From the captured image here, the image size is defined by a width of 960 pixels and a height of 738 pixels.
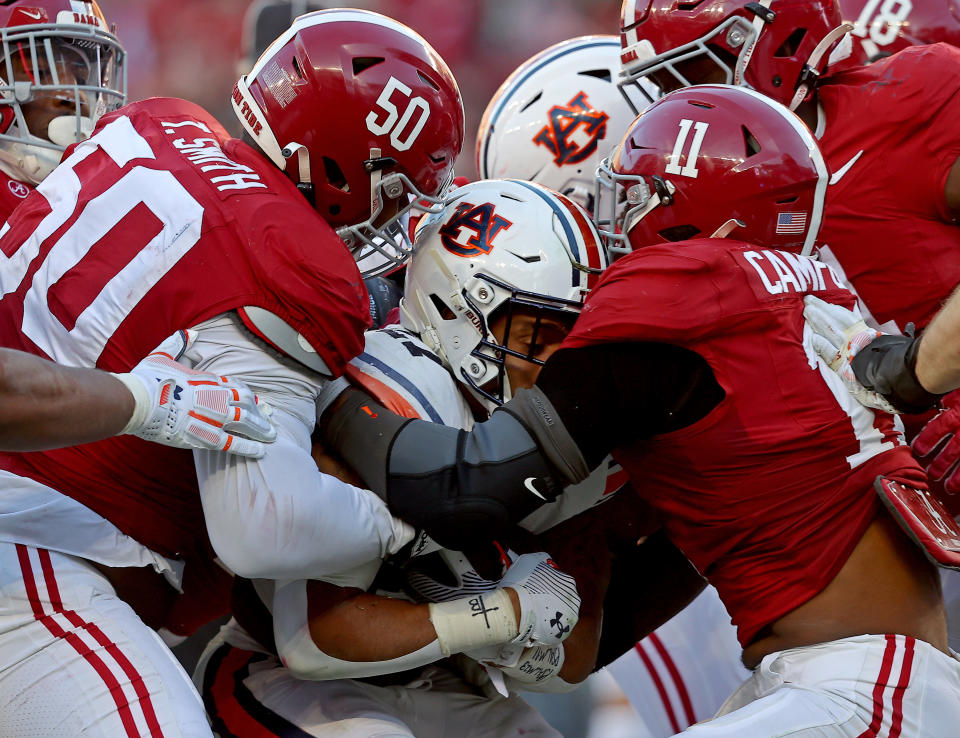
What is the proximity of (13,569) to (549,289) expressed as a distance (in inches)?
57.2

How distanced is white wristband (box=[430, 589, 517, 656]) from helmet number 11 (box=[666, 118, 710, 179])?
1.13 meters

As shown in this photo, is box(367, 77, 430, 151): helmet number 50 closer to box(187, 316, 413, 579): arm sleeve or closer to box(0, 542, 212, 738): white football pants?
box(187, 316, 413, 579): arm sleeve

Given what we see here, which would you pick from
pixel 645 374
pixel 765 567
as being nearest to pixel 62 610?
pixel 645 374

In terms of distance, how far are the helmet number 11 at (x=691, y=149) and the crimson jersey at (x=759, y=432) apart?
334 millimetres

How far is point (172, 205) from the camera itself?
2.34m

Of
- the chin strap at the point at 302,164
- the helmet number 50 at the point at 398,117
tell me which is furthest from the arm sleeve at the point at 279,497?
the helmet number 50 at the point at 398,117

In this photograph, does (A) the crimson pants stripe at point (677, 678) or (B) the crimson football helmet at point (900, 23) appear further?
(B) the crimson football helmet at point (900, 23)

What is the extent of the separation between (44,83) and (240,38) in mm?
5005

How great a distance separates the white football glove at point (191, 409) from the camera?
1979 mm

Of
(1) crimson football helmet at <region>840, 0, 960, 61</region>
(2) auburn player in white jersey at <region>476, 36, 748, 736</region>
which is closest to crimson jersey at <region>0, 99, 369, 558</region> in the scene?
(2) auburn player in white jersey at <region>476, 36, 748, 736</region>

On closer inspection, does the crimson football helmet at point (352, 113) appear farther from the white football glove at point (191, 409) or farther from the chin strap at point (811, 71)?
the chin strap at point (811, 71)

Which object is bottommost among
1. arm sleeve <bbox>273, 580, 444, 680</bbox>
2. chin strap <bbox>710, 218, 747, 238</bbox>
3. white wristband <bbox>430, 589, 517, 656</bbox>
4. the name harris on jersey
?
arm sleeve <bbox>273, 580, 444, 680</bbox>

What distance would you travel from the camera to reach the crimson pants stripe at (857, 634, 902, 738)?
7.26 ft

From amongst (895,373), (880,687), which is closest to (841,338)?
(895,373)
